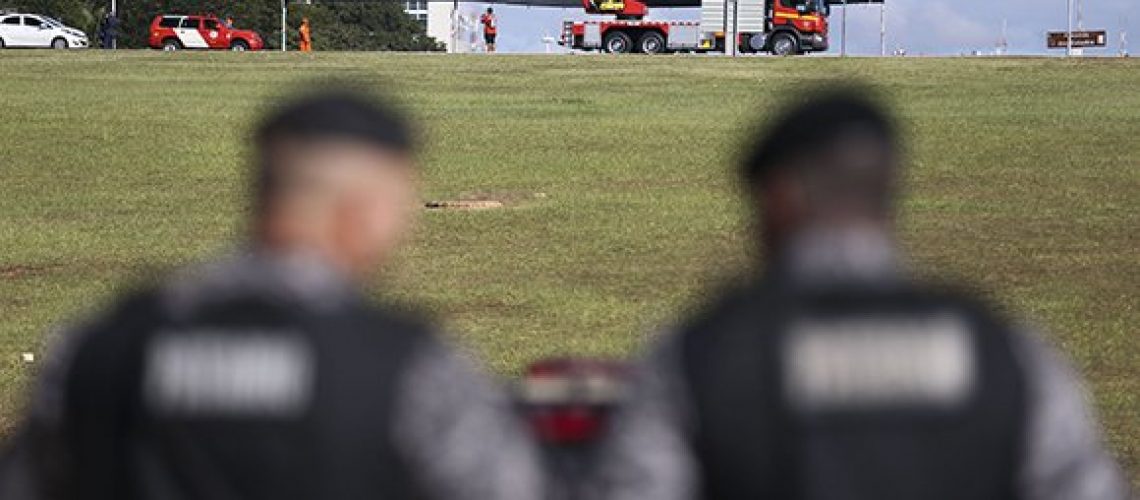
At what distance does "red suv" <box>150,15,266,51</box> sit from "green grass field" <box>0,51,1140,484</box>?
20406mm

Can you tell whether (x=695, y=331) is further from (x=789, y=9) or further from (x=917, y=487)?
(x=789, y=9)

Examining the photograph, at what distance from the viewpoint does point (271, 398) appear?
349 cm

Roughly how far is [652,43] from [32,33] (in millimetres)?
15307

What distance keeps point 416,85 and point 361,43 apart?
283 feet

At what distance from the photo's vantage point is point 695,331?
12.1ft

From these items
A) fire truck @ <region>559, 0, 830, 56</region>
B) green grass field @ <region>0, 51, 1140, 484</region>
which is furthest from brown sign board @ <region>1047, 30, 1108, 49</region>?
green grass field @ <region>0, 51, 1140, 484</region>

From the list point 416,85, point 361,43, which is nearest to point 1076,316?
point 416,85

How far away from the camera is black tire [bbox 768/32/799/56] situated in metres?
56.8

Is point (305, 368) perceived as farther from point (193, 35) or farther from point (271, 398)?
point (193, 35)

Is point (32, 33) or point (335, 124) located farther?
point (32, 33)

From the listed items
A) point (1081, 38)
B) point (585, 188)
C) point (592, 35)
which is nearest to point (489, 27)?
point (592, 35)

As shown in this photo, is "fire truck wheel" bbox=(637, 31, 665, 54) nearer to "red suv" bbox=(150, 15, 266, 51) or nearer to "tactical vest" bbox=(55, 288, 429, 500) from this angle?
"red suv" bbox=(150, 15, 266, 51)

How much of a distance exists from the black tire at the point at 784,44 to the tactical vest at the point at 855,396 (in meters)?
53.4

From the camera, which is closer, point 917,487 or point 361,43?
point 917,487
